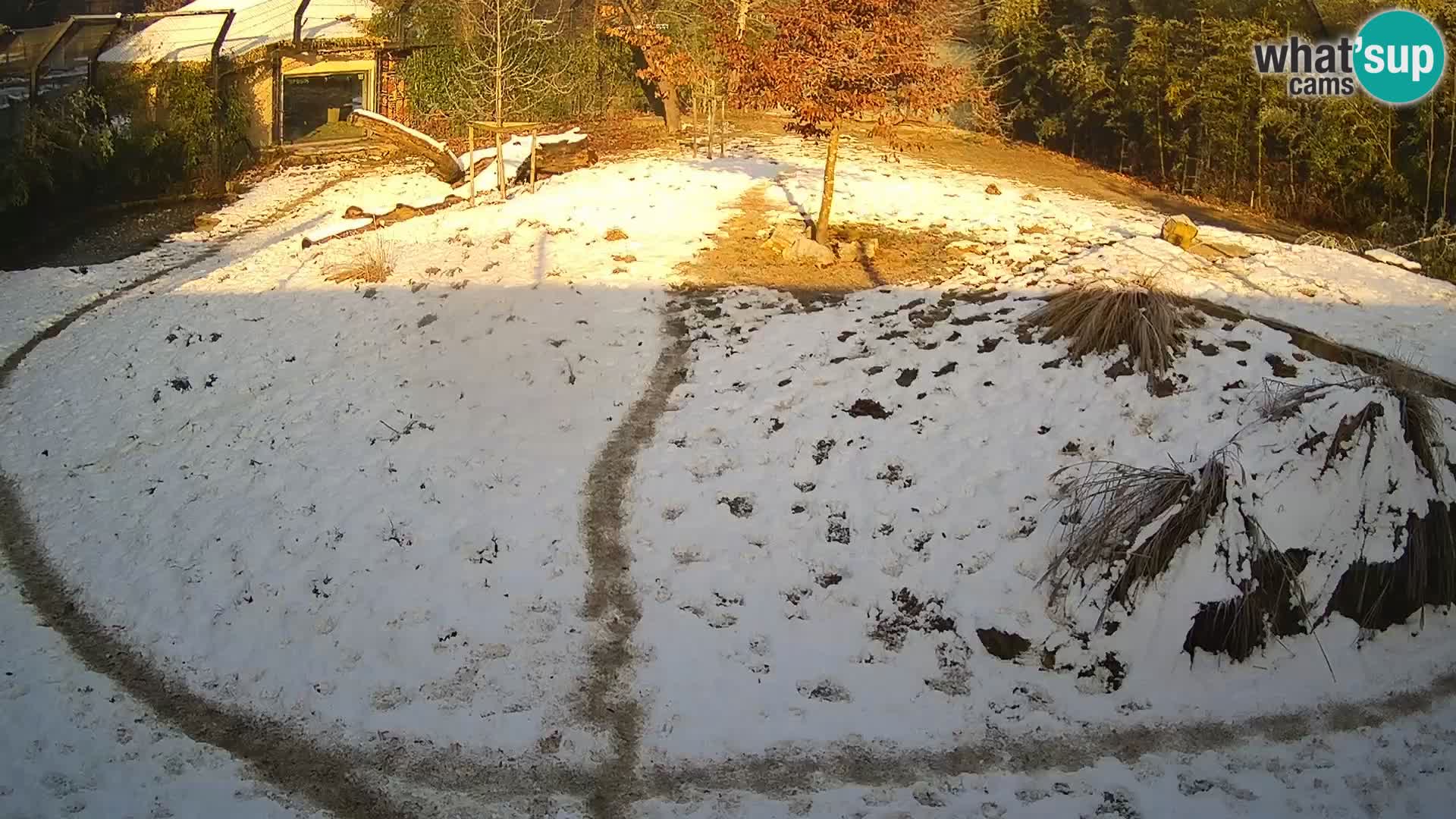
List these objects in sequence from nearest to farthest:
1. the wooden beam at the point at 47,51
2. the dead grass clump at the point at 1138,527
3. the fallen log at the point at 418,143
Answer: the dead grass clump at the point at 1138,527, the wooden beam at the point at 47,51, the fallen log at the point at 418,143

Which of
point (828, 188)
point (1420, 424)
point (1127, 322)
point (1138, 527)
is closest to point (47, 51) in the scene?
point (828, 188)

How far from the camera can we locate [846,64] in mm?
11531

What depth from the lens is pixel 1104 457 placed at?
834 cm

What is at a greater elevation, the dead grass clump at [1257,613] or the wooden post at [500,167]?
the wooden post at [500,167]

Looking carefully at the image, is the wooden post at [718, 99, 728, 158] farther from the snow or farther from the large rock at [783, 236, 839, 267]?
the snow

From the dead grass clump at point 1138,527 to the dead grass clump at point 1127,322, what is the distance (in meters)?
1.66

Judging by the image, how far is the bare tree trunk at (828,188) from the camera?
40.9ft

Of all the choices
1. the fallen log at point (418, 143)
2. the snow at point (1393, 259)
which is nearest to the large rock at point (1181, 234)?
the snow at point (1393, 259)

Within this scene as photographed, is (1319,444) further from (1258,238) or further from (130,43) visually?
(130,43)

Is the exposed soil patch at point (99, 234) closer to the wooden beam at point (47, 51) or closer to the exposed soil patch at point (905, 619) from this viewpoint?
the wooden beam at point (47, 51)

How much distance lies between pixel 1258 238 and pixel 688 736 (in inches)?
375

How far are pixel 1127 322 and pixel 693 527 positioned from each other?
4073mm

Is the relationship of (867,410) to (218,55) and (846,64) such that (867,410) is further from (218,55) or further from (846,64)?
(218,55)

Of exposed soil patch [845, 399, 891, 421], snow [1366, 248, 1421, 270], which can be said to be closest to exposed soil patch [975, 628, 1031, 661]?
exposed soil patch [845, 399, 891, 421]
